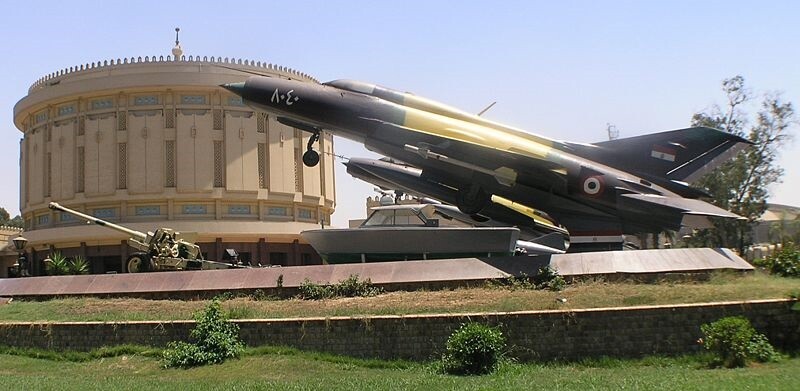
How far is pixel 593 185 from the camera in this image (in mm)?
20641

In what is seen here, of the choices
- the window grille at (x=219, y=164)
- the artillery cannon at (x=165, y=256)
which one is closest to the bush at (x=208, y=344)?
the artillery cannon at (x=165, y=256)

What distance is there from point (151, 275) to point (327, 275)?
5720 mm

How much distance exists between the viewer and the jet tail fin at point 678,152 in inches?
854

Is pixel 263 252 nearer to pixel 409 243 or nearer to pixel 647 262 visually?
pixel 409 243

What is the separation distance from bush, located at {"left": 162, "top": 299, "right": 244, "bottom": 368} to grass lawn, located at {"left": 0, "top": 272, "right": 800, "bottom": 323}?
876 millimetres

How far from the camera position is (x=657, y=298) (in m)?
15.6

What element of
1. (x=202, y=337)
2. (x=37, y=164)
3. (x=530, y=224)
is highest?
(x=37, y=164)

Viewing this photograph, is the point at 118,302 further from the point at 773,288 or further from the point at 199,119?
the point at 199,119

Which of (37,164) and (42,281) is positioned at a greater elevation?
(37,164)

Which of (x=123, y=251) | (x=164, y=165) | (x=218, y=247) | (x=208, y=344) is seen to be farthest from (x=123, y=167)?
(x=208, y=344)

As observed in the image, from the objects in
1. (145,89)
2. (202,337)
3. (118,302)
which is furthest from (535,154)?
(145,89)

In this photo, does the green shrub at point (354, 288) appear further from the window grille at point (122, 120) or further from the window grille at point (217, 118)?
the window grille at point (122, 120)

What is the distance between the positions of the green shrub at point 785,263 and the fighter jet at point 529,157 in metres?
1.53

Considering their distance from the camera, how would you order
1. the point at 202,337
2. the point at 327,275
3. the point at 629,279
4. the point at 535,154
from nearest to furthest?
the point at 202,337 < the point at 629,279 < the point at 327,275 < the point at 535,154
